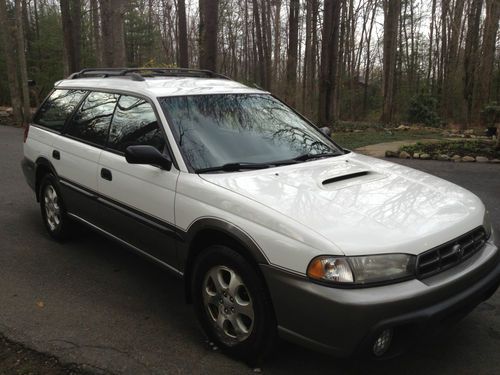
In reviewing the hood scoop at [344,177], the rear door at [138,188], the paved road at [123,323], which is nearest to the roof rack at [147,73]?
the rear door at [138,188]

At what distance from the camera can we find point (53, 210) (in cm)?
518

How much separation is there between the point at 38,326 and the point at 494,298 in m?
3.56

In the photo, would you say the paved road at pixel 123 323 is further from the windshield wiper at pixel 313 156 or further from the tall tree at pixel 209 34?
the tall tree at pixel 209 34

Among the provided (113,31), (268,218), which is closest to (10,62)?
(113,31)

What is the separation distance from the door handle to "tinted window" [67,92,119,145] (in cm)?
31

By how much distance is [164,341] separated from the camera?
328 cm

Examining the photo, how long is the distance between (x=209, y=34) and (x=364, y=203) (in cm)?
877

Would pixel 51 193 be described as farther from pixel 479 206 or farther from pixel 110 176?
pixel 479 206

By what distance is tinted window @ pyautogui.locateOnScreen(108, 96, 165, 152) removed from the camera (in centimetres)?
370

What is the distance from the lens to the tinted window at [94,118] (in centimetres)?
430

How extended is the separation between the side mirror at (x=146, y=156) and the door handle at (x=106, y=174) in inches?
28.4

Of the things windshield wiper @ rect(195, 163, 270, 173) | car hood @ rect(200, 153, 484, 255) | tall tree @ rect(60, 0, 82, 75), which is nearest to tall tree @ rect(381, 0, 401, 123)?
tall tree @ rect(60, 0, 82, 75)

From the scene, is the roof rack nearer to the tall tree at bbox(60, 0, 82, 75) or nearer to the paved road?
Result: the paved road

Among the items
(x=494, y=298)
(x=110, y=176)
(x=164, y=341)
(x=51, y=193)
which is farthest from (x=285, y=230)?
(x=51, y=193)
